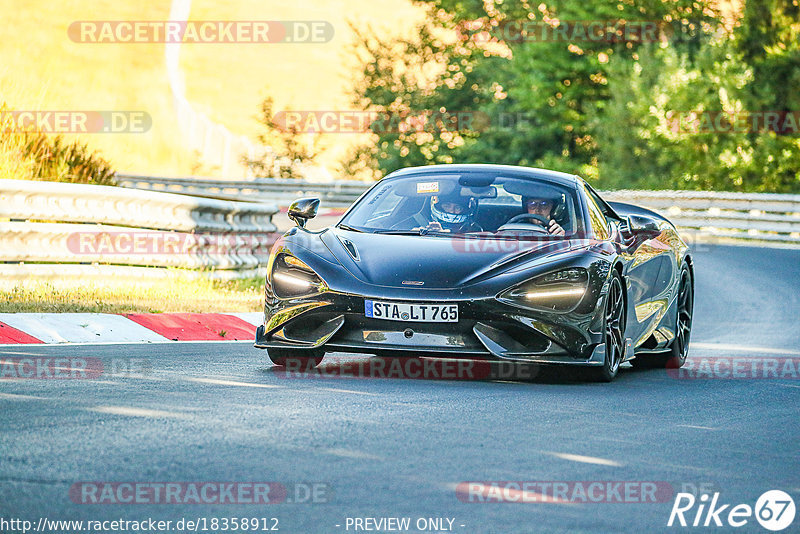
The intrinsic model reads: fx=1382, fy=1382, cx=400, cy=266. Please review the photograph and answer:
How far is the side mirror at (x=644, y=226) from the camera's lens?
396 inches

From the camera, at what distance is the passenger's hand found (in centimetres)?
914

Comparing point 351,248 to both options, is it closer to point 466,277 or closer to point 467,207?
point 466,277

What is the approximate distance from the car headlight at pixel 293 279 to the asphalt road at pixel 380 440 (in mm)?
542

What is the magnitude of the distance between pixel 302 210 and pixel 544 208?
64.5 inches

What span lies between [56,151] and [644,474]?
12.6 meters

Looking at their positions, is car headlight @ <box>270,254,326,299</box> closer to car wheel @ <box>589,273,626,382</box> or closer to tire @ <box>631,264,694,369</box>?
car wheel @ <box>589,273,626,382</box>

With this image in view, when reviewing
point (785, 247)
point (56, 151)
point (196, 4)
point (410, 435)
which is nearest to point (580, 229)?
point (410, 435)

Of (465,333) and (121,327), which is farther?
(121,327)

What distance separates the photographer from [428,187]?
31.5 ft

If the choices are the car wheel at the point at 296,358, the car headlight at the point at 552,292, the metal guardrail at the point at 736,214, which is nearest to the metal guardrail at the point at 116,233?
the car wheel at the point at 296,358

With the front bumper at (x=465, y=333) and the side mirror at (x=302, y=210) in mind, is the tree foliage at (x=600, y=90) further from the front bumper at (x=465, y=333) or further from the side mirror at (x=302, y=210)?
the front bumper at (x=465, y=333)

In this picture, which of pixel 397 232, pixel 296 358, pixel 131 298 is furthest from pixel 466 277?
pixel 131 298

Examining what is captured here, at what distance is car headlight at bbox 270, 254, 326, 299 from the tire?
320 cm

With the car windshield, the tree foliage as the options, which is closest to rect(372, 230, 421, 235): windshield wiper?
the car windshield
